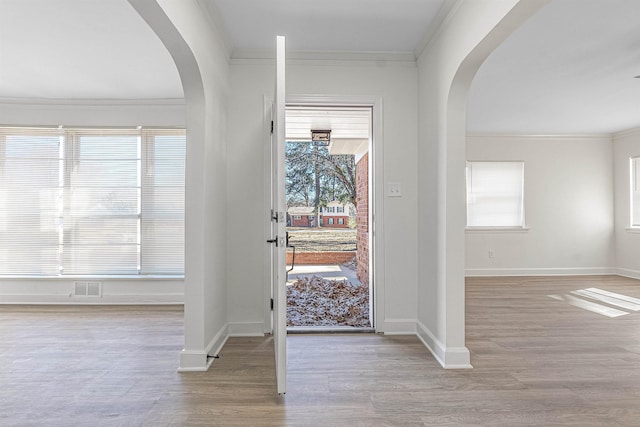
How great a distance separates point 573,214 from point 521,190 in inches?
37.6

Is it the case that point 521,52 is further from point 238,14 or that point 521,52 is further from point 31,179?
point 31,179

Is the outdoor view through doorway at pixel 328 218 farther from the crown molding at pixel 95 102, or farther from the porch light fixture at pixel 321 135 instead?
the crown molding at pixel 95 102

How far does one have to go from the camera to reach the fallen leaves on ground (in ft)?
12.1

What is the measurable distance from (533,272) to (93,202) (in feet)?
22.0

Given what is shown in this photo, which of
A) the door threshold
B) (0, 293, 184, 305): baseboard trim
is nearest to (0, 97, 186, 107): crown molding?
(0, 293, 184, 305): baseboard trim

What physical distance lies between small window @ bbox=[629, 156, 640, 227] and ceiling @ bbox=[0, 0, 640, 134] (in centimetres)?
208

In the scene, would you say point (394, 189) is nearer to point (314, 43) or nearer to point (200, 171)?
point (314, 43)

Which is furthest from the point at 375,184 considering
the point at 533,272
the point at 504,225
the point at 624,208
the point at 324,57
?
the point at 624,208

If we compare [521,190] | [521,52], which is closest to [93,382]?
[521,52]

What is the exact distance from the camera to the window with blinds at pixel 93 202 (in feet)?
14.3

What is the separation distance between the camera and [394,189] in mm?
3164

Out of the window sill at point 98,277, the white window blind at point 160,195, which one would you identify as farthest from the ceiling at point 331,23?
the window sill at point 98,277

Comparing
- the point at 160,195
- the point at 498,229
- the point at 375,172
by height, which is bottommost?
the point at 498,229

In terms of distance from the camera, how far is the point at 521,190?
6.20 m
